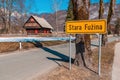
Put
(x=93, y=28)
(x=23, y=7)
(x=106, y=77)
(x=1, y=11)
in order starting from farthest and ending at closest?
(x=23, y=7) < (x=1, y=11) < (x=93, y=28) < (x=106, y=77)

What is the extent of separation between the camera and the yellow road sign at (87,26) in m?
10.6

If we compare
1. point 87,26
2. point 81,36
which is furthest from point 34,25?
point 87,26

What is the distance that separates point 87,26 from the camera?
10875mm

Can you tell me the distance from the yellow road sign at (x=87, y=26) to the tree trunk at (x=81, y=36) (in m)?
1.03

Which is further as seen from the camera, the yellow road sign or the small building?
the small building

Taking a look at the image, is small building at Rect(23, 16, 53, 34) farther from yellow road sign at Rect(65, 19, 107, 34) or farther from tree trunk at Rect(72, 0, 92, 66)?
yellow road sign at Rect(65, 19, 107, 34)

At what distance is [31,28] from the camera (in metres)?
79.7

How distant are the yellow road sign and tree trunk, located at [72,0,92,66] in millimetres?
1028

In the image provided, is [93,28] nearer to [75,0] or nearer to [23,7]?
[75,0]

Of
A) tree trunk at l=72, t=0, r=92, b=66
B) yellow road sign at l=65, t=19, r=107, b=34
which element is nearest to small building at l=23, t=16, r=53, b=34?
tree trunk at l=72, t=0, r=92, b=66

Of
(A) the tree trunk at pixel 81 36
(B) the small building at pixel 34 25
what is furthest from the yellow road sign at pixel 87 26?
(B) the small building at pixel 34 25

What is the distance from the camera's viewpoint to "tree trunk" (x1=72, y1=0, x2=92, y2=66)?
12.0 metres

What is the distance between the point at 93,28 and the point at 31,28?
69.7 m

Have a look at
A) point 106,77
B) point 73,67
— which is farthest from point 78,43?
point 106,77
